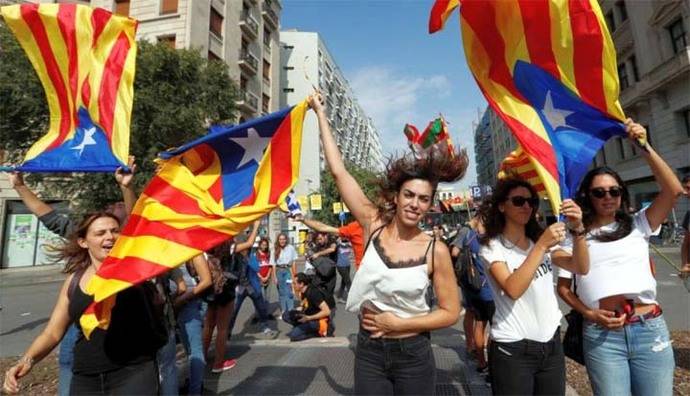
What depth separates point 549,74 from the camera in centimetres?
258

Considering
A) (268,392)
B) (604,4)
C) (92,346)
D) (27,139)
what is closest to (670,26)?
(604,4)

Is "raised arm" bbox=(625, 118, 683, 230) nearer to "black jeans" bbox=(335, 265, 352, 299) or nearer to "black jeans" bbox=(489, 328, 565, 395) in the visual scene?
"black jeans" bbox=(489, 328, 565, 395)

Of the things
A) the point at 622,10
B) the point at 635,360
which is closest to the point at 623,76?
the point at 622,10

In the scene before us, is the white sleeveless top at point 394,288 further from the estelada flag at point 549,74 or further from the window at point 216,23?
Answer: the window at point 216,23

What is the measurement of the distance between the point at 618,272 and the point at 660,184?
61 centimetres

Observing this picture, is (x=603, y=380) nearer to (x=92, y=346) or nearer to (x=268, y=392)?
(x=92, y=346)

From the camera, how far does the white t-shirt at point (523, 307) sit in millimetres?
2076

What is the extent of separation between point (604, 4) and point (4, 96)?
29.2m

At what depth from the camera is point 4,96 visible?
12586mm

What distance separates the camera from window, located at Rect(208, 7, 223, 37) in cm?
2404

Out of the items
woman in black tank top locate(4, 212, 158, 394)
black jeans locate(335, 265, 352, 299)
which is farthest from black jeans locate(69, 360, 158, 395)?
black jeans locate(335, 265, 352, 299)

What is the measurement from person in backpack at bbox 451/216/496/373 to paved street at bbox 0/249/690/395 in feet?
0.99

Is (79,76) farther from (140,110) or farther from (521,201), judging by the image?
(140,110)

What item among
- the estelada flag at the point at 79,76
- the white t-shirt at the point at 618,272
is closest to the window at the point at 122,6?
the estelada flag at the point at 79,76
